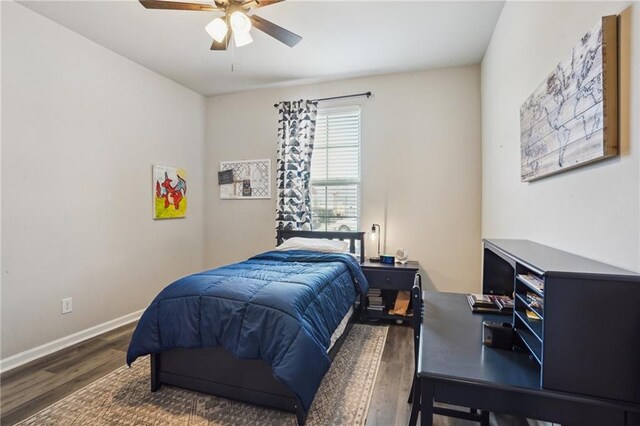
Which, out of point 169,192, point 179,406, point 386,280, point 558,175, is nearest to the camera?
point 558,175

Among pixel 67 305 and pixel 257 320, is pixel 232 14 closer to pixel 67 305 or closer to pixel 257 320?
pixel 257 320

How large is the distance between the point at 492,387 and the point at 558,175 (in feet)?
3.37

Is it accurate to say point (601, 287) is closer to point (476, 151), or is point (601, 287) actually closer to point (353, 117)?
point (476, 151)

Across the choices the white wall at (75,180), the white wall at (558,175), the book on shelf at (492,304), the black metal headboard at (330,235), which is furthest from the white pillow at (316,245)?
the book on shelf at (492,304)

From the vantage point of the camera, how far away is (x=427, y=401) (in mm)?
1052

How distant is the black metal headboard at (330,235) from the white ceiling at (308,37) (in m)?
1.89

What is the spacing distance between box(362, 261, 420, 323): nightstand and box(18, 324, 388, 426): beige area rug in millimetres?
1032

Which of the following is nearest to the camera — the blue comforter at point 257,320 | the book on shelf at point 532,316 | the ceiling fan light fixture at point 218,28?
the book on shelf at point 532,316

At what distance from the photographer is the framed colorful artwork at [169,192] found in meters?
3.61

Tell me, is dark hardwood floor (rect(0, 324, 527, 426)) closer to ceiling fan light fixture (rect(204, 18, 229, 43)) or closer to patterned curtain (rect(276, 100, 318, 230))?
patterned curtain (rect(276, 100, 318, 230))

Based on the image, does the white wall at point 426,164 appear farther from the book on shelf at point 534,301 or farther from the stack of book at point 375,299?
the book on shelf at point 534,301

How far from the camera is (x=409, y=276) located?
3.16 m

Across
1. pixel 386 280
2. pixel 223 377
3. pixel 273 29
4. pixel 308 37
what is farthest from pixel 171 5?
pixel 386 280

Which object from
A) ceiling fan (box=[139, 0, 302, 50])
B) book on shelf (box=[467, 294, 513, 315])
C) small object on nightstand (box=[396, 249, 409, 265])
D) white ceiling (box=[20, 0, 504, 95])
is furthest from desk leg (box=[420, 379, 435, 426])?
white ceiling (box=[20, 0, 504, 95])
